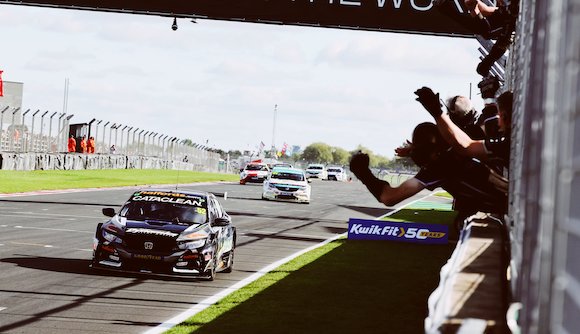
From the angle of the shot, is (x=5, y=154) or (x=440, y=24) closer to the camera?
(x=440, y=24)

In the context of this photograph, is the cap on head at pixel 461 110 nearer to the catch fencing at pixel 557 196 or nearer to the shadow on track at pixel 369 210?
the catch fencing at pixel 557 196

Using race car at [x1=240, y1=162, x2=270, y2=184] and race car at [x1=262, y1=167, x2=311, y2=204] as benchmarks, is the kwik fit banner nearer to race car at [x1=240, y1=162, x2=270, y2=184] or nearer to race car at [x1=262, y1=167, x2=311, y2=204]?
race car at [x1=262, y1=167, x2=311, y2=204]

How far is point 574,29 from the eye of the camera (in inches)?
65.9

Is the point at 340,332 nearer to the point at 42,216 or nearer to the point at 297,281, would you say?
the point at 297,281

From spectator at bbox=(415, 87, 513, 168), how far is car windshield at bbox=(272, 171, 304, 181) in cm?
4096

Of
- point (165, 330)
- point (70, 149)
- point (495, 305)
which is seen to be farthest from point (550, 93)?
point (70, 149)

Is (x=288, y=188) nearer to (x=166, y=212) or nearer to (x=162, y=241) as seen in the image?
(x=166, y=212)

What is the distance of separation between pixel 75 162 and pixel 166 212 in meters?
45.6

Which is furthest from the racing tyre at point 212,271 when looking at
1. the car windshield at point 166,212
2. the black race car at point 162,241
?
the car windshield at point 166,212

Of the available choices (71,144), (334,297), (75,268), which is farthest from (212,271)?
(71,144)

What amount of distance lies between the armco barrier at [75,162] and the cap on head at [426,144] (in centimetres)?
A: 3285

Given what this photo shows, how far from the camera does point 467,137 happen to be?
4988 mm

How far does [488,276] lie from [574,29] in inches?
73.7

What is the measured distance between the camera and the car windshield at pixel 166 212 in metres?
15.6
